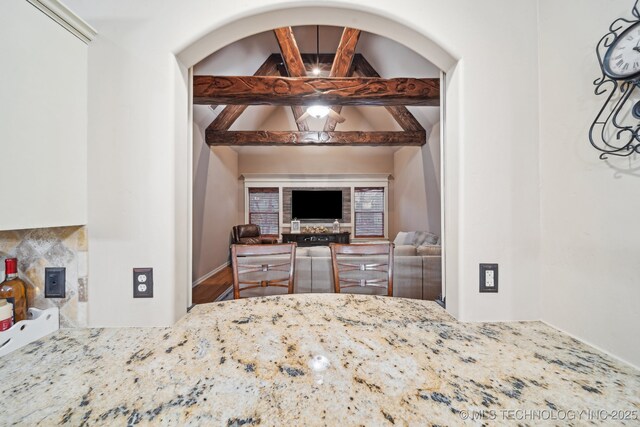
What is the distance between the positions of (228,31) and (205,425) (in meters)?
1.26

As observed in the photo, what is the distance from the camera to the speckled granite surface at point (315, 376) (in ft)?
1.77

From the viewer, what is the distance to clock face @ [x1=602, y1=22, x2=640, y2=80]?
25.6 inches

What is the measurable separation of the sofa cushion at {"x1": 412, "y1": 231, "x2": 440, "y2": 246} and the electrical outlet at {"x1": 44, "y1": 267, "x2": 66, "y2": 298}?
4.07 metres

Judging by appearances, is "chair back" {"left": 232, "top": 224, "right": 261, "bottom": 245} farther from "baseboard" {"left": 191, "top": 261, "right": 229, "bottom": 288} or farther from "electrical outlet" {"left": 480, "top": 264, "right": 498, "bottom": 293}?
"electrical outlet" {"left": 480, "top": 264, "right": 498, "bottom": 293}

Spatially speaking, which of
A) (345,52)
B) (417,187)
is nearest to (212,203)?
(345,52)

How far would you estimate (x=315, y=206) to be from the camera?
6578mm

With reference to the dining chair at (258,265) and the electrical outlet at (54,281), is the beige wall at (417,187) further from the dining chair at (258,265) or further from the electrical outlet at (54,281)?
the electrical outlet at (54,281)

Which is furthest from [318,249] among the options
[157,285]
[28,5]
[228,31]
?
[28,5]

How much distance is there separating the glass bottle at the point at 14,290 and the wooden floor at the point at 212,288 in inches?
115

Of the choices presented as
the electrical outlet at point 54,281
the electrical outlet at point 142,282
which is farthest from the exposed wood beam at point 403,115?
the electrical outlet at point 54,281

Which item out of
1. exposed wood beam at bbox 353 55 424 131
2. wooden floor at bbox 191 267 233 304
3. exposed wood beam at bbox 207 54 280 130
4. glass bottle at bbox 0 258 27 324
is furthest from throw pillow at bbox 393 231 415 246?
glass bottle at bbox 0 258 27 324

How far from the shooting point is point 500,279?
3.19 ft

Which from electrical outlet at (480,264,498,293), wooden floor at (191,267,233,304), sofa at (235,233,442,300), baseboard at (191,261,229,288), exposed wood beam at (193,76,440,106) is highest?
exposed wood beam at (193,76,440,106)

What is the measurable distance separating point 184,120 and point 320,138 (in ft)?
14.3
